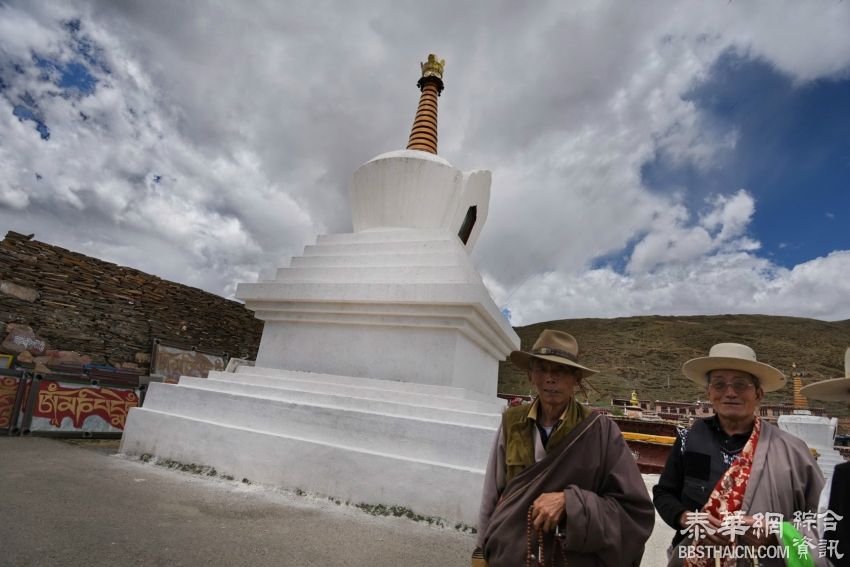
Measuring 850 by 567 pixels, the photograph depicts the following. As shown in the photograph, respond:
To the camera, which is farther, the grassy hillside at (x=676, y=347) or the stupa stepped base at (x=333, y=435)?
the grassy hillside at (x=676, y=347)

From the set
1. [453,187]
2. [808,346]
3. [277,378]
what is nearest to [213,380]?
[277,378]

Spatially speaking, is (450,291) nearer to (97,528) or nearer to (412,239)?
(412,239)

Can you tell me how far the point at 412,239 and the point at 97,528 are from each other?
4.37m

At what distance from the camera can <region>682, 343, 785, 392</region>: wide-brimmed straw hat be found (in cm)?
189

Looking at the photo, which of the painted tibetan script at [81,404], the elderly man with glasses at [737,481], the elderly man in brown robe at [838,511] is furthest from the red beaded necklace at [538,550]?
the painted tibetan script at [81,404]

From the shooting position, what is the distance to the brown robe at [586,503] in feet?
4.81

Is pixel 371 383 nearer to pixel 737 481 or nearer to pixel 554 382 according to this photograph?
pixel 554 382

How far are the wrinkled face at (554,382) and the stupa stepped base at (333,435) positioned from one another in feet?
6.24

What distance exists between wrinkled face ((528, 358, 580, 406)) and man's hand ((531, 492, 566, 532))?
387 millimetres

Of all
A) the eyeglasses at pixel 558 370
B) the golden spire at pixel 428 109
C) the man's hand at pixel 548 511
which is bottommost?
the man's hand at pixel 548 511

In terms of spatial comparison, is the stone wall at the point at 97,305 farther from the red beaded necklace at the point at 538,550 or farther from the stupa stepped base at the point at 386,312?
the red beaded necklace at the point at 538,550

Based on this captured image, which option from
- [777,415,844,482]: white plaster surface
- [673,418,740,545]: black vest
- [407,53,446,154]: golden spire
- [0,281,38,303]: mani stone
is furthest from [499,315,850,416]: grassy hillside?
[673,418,740,545]: black vest

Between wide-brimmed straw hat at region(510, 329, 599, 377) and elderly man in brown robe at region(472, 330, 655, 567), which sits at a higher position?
wide-brimmed straw hat at region(510, 329, 599, 377)

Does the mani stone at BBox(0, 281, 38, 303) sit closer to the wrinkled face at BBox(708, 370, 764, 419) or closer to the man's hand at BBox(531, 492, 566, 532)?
the man's hand at BBox(531, 492, 566, 532)
